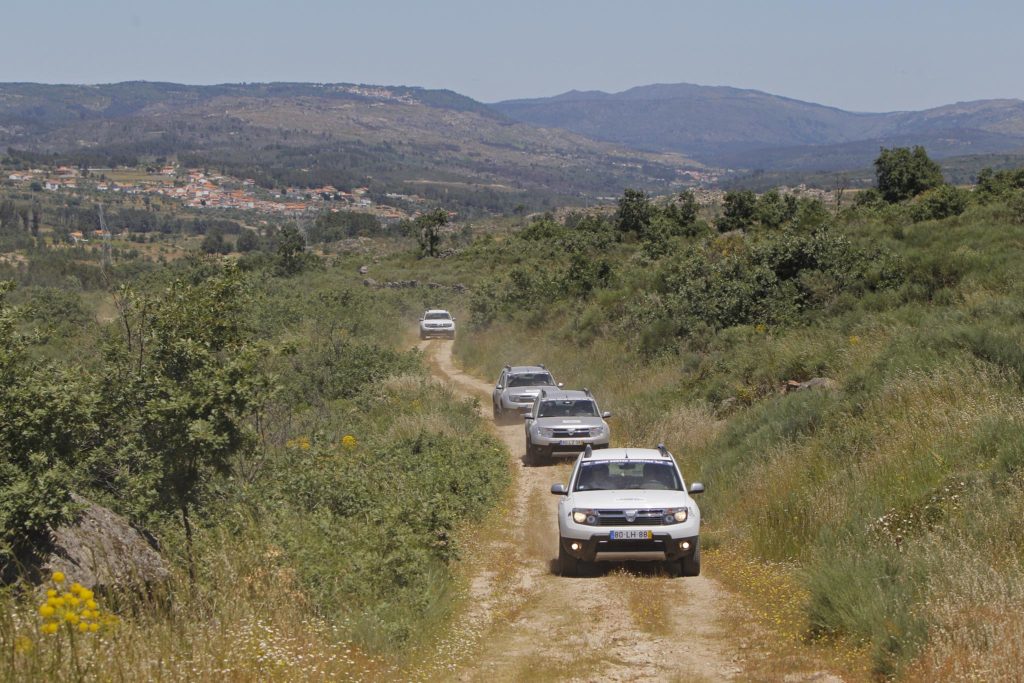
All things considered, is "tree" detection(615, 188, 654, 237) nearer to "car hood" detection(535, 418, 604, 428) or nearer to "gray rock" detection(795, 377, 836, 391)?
"car hood" detection(535, 418, 604, 428)

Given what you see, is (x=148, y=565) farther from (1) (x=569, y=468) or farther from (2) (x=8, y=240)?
(2) (x=8, y=240)

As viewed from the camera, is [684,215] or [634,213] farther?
[634,213]

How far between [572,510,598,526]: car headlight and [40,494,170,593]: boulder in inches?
178

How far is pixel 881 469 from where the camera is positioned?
11.9 m

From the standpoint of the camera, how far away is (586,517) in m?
11.9

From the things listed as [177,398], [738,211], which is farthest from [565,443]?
[738,211]

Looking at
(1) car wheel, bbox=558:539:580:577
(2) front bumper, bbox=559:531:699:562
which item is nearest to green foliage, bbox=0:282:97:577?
(1) car wheel, bbox=558:539:580:577

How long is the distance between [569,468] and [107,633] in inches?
566

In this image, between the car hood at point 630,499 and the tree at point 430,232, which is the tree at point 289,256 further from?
the car hood at point 630,499

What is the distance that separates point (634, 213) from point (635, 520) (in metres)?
49.9

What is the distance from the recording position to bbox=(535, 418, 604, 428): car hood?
20.4 meters

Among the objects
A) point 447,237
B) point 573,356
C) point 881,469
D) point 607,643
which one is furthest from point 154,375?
point 447,237

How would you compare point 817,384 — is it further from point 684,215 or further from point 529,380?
point 684,215

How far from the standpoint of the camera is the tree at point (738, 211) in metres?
51.1
